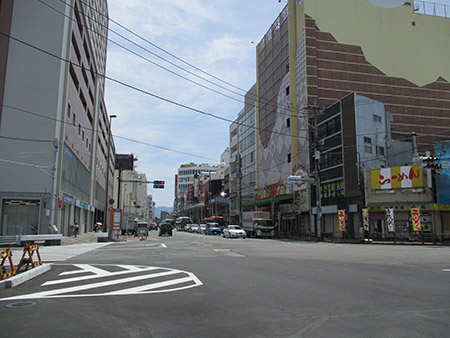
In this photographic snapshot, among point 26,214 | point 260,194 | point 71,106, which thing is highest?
point 71,106

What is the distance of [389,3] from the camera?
10.8m

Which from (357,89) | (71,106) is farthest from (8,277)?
(357,89)

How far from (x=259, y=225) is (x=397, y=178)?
17.8 metres

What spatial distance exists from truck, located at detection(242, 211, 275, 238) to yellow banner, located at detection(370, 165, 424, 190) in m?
14.9

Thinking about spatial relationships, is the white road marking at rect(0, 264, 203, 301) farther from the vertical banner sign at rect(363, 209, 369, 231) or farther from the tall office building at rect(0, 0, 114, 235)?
the vertical banner sign at rect(363, 209, 369, 231)

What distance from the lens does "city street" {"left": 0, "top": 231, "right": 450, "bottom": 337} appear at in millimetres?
5758

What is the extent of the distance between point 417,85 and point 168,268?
5877 cm

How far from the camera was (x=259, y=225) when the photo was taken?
48531 mm

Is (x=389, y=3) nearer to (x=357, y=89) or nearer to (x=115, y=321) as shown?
(x=115, y=321)

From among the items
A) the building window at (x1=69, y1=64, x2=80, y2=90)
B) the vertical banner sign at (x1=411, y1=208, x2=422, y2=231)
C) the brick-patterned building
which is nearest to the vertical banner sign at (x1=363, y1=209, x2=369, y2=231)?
the vertical banner sign at (x1=411, y1=208, x2=422, y2=231)

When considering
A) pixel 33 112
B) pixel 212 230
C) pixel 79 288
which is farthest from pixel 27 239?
pixel 212 230

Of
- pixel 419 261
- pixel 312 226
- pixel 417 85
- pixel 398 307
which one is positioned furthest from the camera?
pixel 417 85

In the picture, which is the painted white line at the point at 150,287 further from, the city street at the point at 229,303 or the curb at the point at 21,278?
the curb at the point at 21,278

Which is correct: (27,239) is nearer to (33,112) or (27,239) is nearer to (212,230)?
(33,112)
